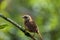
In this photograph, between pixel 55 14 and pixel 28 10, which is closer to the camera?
pixel 55 14

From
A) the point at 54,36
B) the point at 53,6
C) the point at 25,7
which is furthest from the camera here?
the point at 25,7

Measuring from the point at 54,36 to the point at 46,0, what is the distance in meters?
0.69

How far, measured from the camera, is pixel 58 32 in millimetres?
4227

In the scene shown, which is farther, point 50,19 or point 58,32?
point 50,19

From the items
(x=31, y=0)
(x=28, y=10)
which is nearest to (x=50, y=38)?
(x=31, y=0)

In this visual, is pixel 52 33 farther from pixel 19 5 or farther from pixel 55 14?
pixel 19 5

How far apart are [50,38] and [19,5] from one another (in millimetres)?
2067

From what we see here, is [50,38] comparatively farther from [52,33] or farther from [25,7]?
[25,7]

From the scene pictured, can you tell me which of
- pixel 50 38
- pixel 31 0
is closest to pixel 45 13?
pixel 31 0

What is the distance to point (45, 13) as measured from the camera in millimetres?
4855

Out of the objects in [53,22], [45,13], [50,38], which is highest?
[45,13]

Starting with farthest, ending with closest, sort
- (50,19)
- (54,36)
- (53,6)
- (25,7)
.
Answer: (25,7), (50,19), (53,6), (54,36)

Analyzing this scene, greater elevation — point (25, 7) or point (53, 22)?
point (25, 7)

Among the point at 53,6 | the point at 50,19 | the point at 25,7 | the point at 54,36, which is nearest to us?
the point at 54,36
